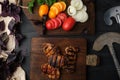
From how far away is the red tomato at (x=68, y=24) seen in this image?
4.95 ft

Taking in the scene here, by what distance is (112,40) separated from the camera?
148 centimetres

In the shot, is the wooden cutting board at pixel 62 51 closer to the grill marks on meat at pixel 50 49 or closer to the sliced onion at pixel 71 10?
the grill marks on meat at pixel 50 49

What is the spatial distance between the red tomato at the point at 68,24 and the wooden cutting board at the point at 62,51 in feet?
0.23

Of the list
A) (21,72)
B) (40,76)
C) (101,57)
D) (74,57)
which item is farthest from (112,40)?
(21,72)

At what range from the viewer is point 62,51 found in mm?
1550

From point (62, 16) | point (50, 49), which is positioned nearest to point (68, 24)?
point (62, 16)

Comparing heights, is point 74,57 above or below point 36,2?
below

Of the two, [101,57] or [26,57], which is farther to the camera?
[26,57]

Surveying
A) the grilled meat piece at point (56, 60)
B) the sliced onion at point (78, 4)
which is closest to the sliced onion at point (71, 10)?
the sliced onion at point (78, 4)

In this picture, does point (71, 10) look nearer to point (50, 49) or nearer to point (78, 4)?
point (78, 4)

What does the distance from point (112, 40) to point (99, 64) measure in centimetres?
15

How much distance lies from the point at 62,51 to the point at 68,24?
0.16 meters

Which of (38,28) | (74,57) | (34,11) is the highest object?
(34,11)

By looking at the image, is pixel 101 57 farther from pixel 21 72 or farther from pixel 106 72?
pixel 21 72
